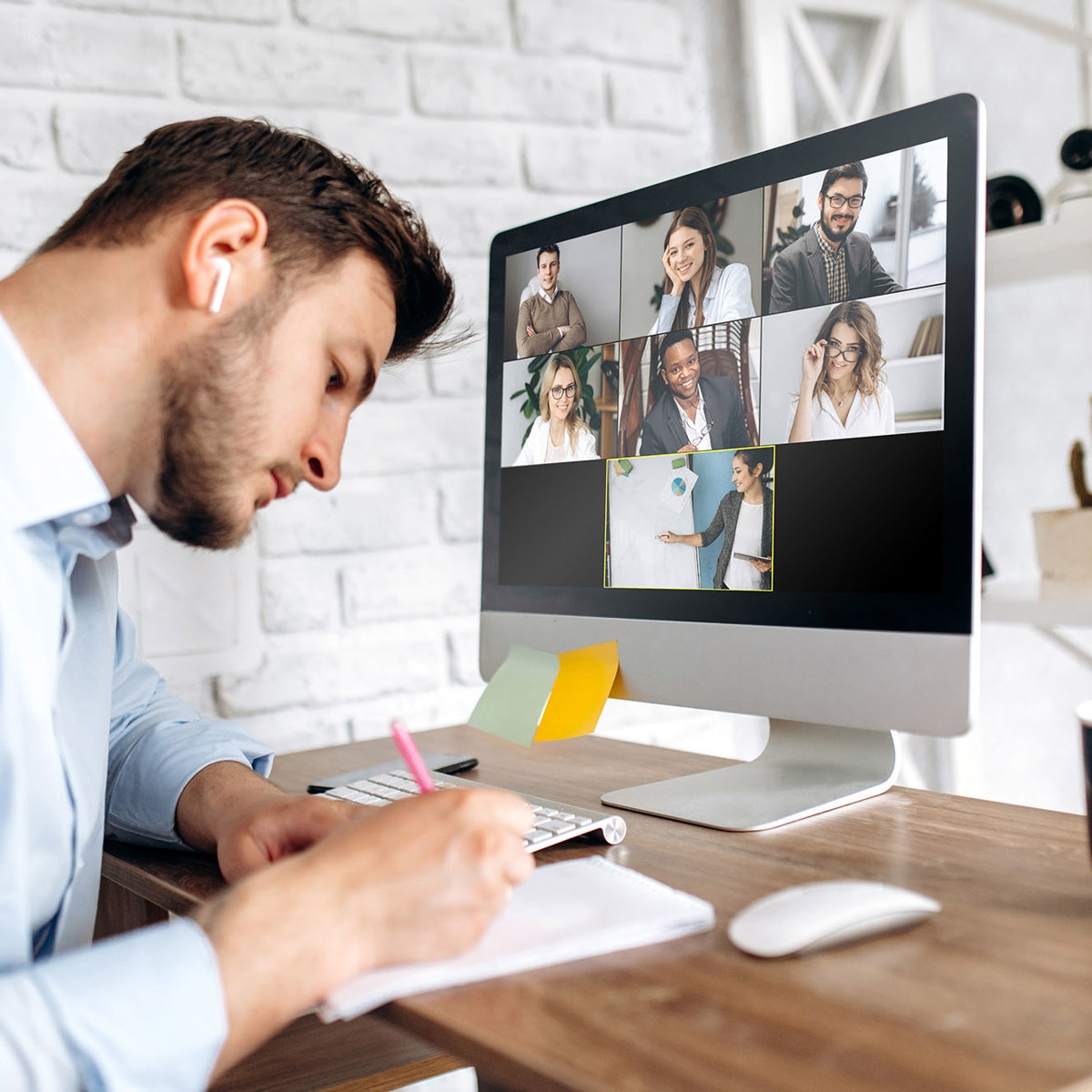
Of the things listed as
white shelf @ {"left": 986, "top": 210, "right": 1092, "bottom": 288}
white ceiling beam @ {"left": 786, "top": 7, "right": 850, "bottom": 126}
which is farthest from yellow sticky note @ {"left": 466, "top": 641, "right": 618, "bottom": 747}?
white ceiling beam @ {"left": 786, "top": 7, "right": 850, "bottom": 126}

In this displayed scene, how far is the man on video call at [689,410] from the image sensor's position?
833mm

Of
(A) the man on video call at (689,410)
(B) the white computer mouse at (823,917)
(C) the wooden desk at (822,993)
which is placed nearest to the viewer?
(C) the wooden desk at (822,993)

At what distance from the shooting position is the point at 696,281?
863 millimetres

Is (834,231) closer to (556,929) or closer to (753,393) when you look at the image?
(753,393)

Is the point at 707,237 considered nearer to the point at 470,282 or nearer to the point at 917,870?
the point at 917,870

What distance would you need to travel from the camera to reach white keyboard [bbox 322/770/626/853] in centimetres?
74

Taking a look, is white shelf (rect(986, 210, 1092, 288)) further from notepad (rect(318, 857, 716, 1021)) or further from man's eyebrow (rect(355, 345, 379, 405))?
notepad (rect(318, 857, 716, 1021))

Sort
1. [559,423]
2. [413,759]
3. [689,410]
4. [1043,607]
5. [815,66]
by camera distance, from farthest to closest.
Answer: [815,66] < [1043,607] < [559,423] < [689,410] < [413,759]

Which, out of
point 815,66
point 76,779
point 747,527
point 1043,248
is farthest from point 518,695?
point 815,66

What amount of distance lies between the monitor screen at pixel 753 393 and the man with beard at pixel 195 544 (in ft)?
0.50

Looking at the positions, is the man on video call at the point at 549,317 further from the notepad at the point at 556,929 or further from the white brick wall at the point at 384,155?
the notepad at the point at 556,929

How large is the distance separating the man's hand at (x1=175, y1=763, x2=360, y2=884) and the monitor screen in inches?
12.4

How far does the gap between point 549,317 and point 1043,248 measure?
29.9 inches

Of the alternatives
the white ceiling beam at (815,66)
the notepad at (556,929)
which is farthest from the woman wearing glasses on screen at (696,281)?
the white ceiling beam at (815,66)
